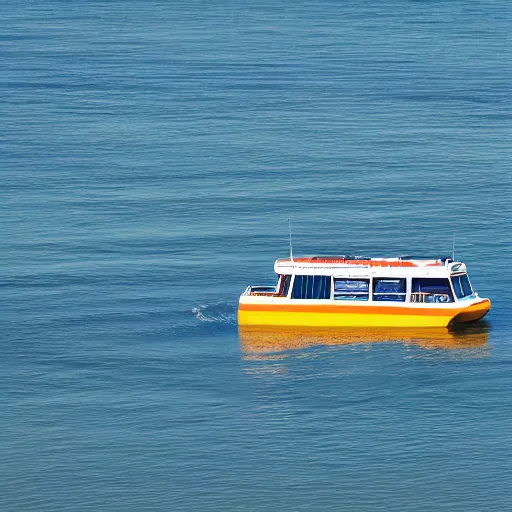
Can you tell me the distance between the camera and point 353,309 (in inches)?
2202

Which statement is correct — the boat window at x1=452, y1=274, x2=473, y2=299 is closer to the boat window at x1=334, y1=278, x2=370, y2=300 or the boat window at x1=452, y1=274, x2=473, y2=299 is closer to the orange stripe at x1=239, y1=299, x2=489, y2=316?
the orange stripe at x1=239, y1=299, x2=489, y2=316

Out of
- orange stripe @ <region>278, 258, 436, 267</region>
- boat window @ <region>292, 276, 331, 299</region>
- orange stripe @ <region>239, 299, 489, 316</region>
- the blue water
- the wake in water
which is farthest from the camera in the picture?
the wake in water

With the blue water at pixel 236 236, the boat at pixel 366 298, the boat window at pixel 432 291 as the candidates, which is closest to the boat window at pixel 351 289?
the boat at pixel 366 298

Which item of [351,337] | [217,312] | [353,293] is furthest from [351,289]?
[217,312]

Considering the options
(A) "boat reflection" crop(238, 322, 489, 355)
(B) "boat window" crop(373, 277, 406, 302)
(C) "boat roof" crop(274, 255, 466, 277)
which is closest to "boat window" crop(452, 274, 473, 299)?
(C) "boat roof" crop(274, 255, 466, 277)

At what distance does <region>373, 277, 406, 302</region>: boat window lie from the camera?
185ft

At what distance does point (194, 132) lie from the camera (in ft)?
A: 297

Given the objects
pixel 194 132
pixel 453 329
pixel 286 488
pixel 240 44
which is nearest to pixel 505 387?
pixel 453 329

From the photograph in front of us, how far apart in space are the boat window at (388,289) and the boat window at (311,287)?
168cm

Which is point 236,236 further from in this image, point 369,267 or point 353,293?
point 369,267

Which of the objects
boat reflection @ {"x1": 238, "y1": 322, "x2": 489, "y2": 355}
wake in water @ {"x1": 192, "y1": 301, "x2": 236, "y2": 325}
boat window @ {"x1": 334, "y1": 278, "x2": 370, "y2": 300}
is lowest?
boat reflection @ {"x1": 238, "y1": 322, "x2": 489, "y2": 355}

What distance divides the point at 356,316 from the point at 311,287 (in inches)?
74.4

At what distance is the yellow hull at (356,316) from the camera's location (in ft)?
183

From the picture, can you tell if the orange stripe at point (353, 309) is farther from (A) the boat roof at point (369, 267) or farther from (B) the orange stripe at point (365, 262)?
(B) the orange stripe at point (365, 262)
